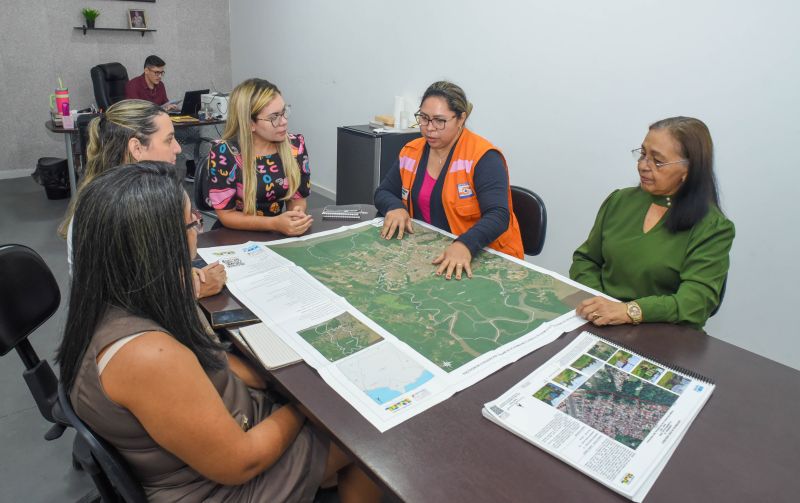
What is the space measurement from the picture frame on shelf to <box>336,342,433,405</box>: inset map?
611 cm

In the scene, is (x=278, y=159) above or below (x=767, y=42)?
below

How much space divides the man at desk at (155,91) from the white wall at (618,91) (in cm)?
197

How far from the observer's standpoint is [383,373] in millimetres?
1089

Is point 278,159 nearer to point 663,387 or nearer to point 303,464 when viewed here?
point 303,464

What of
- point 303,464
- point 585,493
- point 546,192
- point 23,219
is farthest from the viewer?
point 23,219

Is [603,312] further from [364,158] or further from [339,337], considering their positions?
[364,158]

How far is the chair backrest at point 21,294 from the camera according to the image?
135 cm

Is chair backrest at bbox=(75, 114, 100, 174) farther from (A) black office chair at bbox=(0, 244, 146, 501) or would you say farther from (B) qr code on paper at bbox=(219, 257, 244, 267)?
(B) qr code on paper at bbox=(219, 257, 244, 267)

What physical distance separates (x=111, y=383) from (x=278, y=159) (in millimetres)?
1512

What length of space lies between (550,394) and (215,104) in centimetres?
472

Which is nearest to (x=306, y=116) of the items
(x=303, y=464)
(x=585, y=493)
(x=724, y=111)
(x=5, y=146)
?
(x=5, y=146)

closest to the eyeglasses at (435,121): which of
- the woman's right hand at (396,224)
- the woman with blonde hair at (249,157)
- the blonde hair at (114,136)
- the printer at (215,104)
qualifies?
the woman's right hand at (396,224)

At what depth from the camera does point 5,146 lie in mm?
5301

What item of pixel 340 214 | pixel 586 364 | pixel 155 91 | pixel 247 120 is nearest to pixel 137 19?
pixel 155 91
